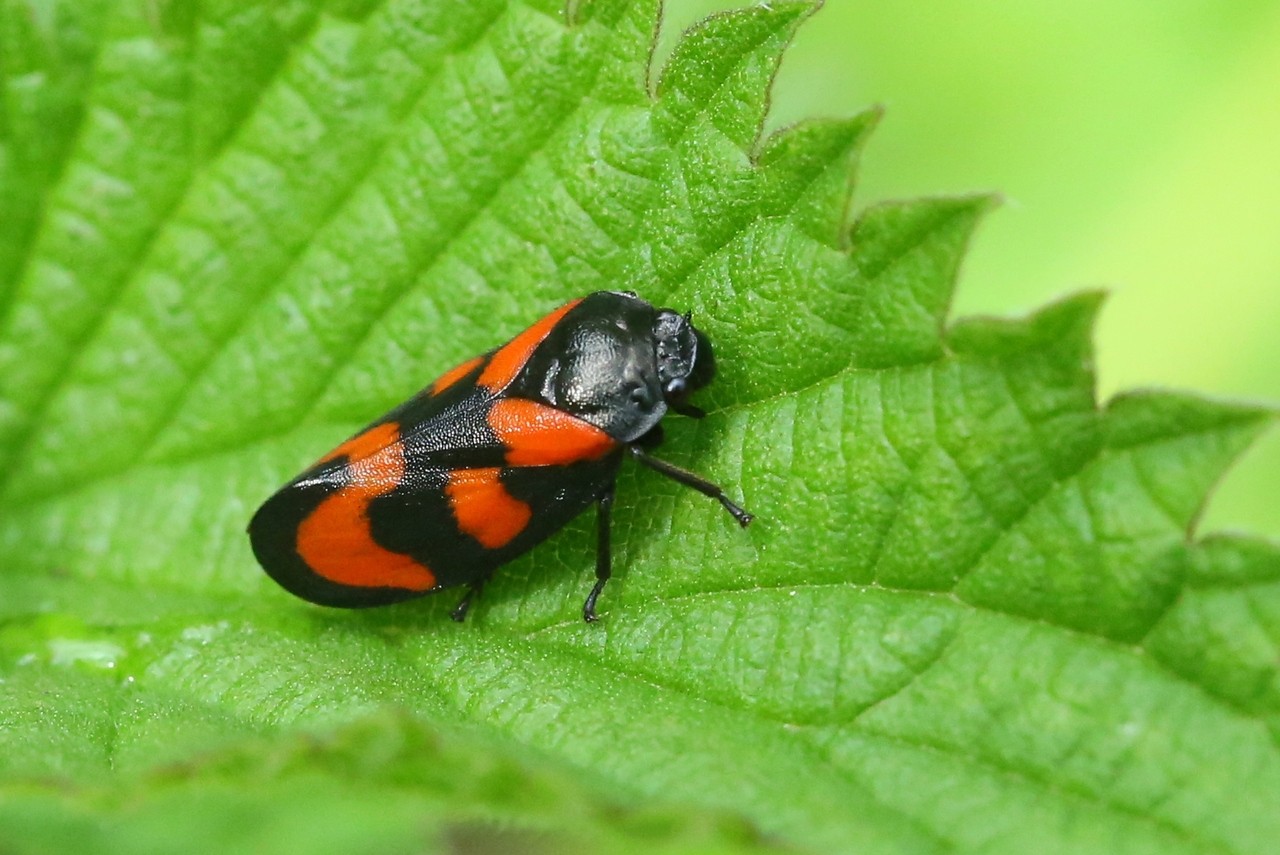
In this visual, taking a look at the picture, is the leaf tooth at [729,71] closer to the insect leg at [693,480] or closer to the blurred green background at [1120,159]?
the insect leg at [693,480]

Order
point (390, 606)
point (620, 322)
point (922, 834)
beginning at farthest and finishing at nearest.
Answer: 1. point (390, 606)
2. point (620, 322)
3. point (922, 834)

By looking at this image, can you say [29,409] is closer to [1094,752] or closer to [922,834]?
[922,834]

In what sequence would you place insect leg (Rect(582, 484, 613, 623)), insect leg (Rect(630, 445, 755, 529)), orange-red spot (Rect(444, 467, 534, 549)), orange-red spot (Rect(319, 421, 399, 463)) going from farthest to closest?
orange-red spot (Rect(319, 421, 399, 463)) → orange-red spot (Rect(444, 467, 534, 549)) → insect leg (Rect(582, 484, 613, 623)) → insect leg (Rect(630, 445, 755, 529))

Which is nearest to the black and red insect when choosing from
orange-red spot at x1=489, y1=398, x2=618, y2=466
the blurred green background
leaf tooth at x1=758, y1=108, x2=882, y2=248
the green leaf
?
orange-red spot at x1=489, y1=398, x2=618, y2=466

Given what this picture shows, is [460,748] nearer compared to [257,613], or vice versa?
[460,748]

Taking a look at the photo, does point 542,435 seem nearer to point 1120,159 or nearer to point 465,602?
point 465,602

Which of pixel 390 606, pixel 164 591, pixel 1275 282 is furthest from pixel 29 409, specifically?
pixel 1275 282

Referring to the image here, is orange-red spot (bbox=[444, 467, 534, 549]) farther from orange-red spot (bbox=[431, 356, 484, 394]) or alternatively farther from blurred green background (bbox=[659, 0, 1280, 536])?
blurred green background (bbox=[659, 0, 1280, 536])
